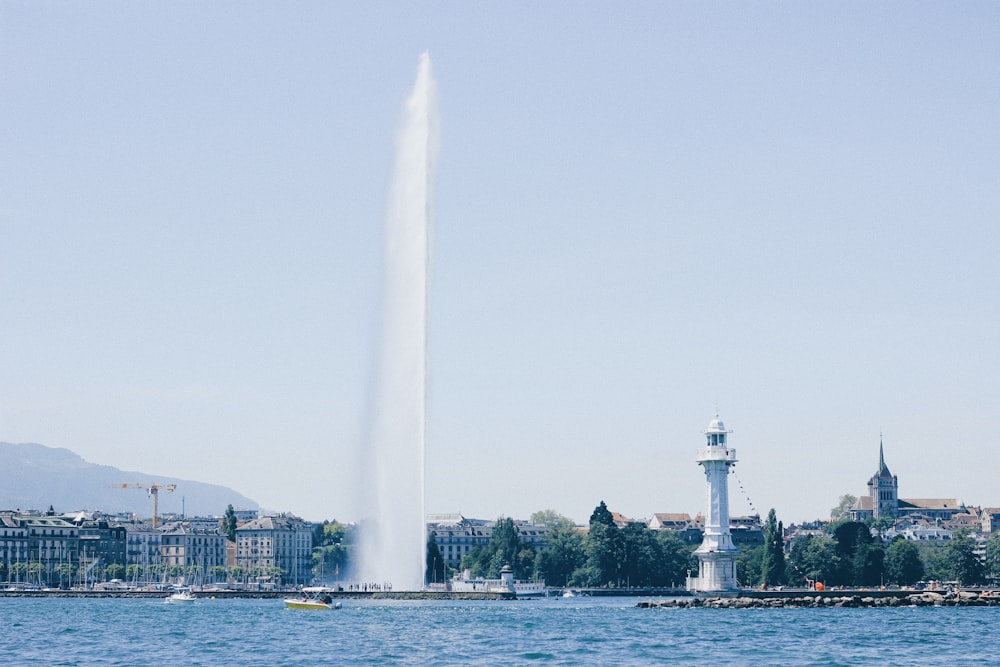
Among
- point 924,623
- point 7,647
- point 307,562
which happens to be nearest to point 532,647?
point 7,647

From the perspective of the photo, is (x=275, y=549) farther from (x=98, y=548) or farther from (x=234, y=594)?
(x=234, y=594)

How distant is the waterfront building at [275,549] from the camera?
192250mm

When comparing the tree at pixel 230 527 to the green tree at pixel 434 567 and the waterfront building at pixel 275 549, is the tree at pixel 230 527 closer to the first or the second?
the waterfront building at pixel 275 549

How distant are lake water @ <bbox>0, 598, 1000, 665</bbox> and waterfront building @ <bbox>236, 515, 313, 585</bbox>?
94.7m

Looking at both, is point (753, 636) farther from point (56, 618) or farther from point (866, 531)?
point (866, 531)

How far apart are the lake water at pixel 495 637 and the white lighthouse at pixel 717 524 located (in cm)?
1750

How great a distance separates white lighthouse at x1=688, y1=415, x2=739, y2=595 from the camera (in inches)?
4510

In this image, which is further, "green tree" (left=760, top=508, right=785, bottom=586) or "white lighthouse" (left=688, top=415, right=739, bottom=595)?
"green tree" (left=760, top=508, right=785, bottom=586)

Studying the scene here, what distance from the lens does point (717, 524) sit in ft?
376

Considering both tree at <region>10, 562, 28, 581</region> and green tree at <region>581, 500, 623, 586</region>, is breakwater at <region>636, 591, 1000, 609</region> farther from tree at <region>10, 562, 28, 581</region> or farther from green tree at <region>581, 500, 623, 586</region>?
tree at <region>10, 562, 28, 581</region>

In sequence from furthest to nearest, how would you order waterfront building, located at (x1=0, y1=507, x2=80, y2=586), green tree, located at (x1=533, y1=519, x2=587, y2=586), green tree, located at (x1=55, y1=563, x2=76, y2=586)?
green tree, located at (x1=55, y1=563, x2=76, y2=586) < waterfront building, located at (x1=0, y1=507, x2=80, y2=586) < green tree, located at (x1=533, y1=519, x2=587, y2=586)

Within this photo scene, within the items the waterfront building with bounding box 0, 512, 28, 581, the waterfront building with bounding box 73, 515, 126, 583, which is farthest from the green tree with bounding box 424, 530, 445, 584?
the waterfront building with bounding box 0, 512, 28, 581

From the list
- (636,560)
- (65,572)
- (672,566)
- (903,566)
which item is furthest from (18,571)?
(903,566)

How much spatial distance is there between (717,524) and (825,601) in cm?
1131
